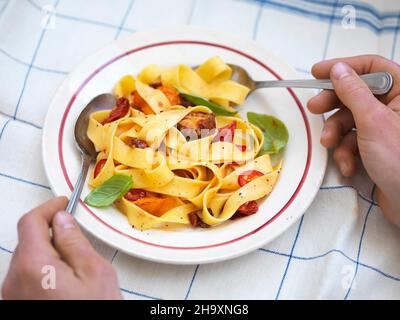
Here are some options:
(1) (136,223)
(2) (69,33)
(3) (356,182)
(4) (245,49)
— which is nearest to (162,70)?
(4) (245,49)

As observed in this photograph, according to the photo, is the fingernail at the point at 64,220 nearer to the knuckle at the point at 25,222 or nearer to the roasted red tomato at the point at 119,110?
the knuckle at the point at 25,222

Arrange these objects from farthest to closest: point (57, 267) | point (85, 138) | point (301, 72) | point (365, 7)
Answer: point (365, 7) < point (301, 72) < point (85, 138) < point (57, 267)

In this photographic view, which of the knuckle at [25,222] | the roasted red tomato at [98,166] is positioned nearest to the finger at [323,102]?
the roasted red tomato at [98,166]

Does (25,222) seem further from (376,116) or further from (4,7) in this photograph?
(4,7)

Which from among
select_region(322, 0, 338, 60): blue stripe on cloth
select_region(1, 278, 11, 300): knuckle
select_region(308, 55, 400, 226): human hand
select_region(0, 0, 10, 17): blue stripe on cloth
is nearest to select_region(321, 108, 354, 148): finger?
select_region(308, 55, 400, 226): human hand

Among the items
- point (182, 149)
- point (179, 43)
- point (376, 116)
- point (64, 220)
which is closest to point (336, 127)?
point (376, 116)

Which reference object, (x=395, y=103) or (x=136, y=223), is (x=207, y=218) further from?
(x=395, y=103)
